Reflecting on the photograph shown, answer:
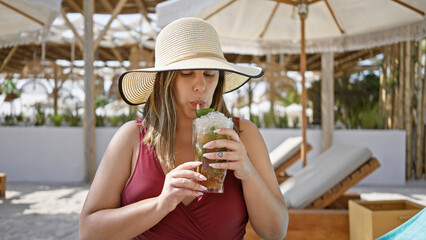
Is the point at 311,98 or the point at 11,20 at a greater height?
the point at 11,20

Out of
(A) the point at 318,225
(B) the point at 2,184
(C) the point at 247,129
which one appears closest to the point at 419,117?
(A) the point at 318,225

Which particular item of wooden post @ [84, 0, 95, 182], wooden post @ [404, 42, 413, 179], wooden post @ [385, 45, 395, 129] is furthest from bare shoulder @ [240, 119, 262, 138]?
wooden post @ [385, 45, 395, 129]

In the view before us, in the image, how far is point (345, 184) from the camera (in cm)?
257

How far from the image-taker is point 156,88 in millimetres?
1386

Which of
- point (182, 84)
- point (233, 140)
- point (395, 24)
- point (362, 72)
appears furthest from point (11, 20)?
point (362, 72)

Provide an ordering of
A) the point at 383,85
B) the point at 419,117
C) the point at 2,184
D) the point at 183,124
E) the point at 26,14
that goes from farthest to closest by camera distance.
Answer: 1. the point at 383,85
2. the point at 419,117
3. the point at 2,184
4. the point at 26,14
5. the point at 183,124

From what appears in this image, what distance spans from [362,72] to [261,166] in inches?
257

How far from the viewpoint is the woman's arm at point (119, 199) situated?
100 cm

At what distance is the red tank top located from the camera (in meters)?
1.21

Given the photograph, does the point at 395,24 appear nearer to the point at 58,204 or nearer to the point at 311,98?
the point at 311,98

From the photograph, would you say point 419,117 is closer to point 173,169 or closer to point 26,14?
point 26,14

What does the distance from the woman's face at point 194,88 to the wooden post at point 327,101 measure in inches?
210

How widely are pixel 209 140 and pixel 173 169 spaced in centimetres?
19

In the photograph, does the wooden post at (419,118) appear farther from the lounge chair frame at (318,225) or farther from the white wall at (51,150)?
the lounge chair frame at (318,225)
